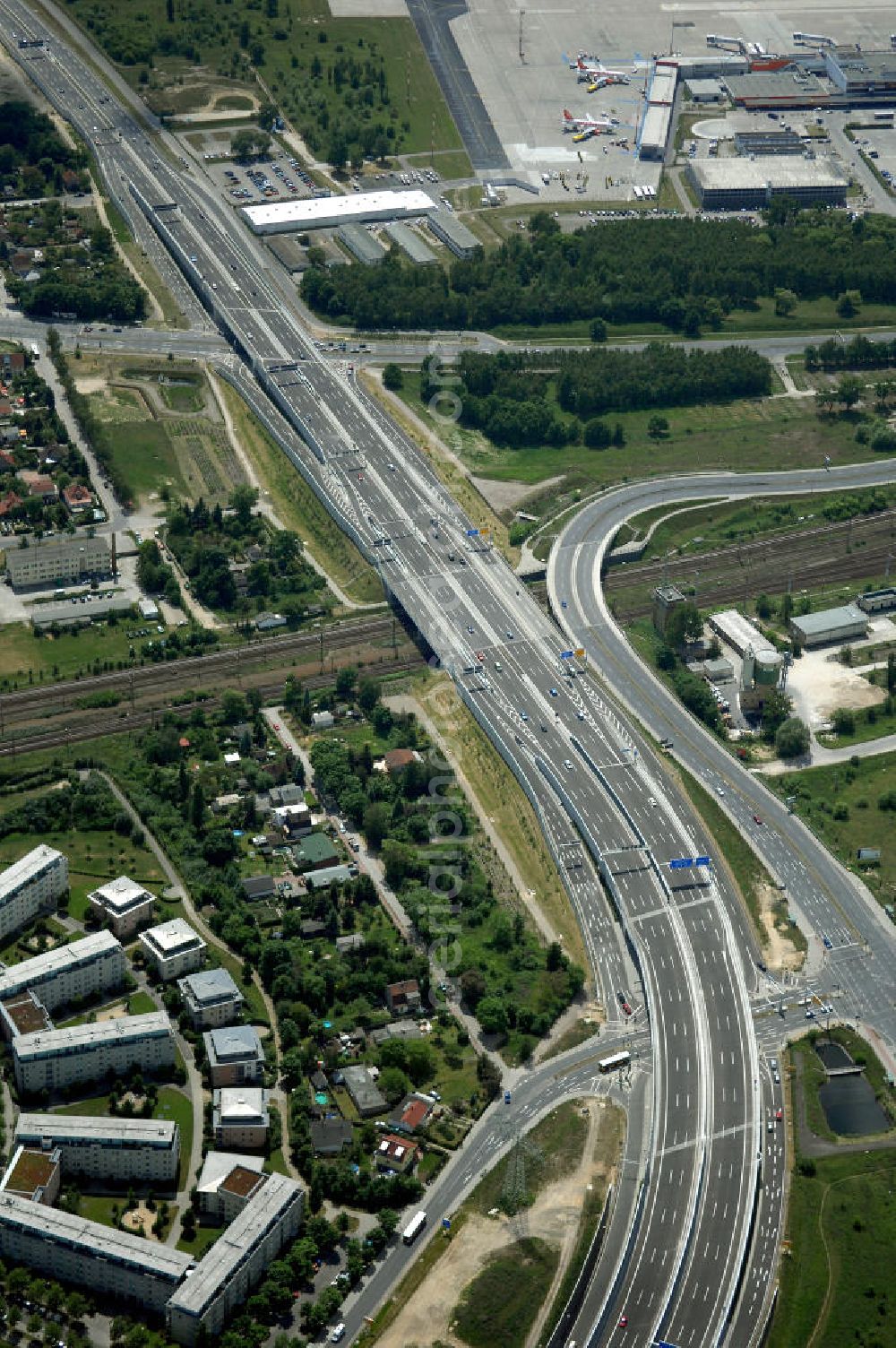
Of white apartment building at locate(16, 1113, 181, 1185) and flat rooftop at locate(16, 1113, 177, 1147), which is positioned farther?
white apartment building at locate(16, 1113, 181, 1185)

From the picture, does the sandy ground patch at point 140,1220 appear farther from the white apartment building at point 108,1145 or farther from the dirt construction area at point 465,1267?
the dirt construction area at point 465,1267

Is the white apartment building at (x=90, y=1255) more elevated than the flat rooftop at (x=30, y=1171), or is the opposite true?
the flat rooftop at (x=30, y=1171)

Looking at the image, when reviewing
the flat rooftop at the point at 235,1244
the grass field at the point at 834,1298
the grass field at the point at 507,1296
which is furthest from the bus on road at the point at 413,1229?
the grass field at the point at 834,1298

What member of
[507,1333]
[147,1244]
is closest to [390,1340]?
[507,1333]

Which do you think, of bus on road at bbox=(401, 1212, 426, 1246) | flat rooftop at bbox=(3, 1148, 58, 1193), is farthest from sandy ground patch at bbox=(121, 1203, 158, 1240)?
bus on road at bbox=(401, 1212, 426, 1246)

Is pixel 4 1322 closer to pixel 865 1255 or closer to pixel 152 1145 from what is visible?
pixel 152 1145

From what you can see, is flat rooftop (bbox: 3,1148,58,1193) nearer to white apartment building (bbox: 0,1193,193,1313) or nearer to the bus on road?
white apartment building (bbox: 0,1193,193,1313)

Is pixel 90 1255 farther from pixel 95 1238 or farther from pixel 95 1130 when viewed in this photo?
pixel 95 1130
